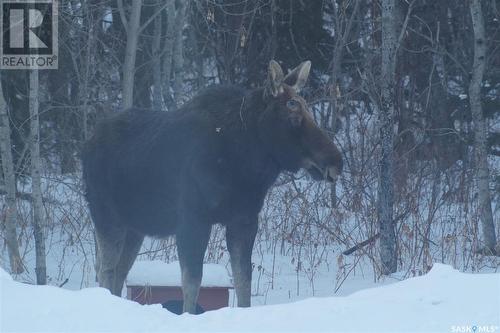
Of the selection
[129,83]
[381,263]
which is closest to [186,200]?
[381,263]

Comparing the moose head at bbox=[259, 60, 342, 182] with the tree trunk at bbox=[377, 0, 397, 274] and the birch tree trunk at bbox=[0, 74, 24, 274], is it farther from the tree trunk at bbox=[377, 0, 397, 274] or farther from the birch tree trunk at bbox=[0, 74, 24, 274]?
the birch tree trunk at bbox=[0, 74, 24, 274]

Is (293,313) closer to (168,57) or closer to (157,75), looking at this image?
(168,57)

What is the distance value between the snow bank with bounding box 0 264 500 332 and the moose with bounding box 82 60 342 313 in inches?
81.2

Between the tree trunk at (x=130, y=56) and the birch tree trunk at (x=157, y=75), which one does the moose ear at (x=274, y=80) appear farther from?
the birch tree trunk at (x=157, y=75)

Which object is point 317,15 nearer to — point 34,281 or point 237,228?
point 34,281

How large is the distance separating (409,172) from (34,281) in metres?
5.75

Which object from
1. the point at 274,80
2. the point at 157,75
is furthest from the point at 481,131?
the point at 157,75

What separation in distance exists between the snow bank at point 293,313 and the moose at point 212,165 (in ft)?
6.77

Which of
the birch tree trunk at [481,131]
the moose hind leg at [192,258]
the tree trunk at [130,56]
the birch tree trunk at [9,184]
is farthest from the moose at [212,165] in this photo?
the birch tree trunk at [481,131]

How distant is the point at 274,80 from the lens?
7078mm

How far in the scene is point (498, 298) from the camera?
15.4ft

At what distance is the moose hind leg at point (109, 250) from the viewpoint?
804 cm

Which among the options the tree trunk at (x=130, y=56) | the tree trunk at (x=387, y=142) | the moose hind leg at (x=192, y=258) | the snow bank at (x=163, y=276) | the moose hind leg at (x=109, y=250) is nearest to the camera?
the moose hind leg at (x=192, y=258)

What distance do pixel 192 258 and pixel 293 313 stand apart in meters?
2.50
